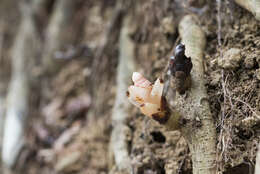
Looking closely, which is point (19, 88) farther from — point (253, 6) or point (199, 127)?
point (253, 6)

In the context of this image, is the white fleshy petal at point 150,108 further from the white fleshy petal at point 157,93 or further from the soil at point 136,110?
the soil at point 136,110

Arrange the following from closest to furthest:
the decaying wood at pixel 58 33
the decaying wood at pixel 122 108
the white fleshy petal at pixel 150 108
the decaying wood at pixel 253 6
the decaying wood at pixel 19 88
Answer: the white fleshy petal at pixel 150 108 < the decaying wood at pixel 253 6 < the decaying wood at pixel 122 108 < the decaying wood at pixel 19 88 < the decaying wood at pixel 58 33

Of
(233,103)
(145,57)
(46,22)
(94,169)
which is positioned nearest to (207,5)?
(145,57)

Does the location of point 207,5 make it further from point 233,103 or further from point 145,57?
point 233,103

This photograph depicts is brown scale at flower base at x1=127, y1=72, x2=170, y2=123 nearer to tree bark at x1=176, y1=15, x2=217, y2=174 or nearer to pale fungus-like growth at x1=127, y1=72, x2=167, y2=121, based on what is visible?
pale fungus-like growth at x1=127, y1=72, x2=167, y2=121

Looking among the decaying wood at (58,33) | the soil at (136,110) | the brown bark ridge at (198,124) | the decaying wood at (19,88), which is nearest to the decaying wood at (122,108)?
the soil at (136,110)
